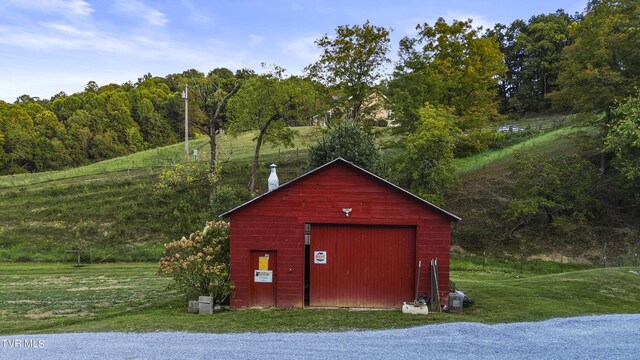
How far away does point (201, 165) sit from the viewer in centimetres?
3597

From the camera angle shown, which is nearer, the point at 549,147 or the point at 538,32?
the point at 549,147

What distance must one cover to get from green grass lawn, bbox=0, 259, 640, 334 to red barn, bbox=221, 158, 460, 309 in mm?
797

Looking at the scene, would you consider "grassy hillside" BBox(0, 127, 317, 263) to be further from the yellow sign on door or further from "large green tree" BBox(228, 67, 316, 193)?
the yellow sign on door

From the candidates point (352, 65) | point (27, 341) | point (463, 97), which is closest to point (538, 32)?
point (463, 97)

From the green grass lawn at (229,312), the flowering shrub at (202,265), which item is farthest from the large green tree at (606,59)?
the flowering shrub at (202,265)

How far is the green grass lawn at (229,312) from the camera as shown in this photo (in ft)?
41.9

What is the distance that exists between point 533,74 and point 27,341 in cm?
7032

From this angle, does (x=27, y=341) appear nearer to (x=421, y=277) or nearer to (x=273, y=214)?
(x=273, y=214)

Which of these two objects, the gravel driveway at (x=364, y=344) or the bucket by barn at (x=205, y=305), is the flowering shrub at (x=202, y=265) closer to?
the bucket by barn at (x=205, y=305)

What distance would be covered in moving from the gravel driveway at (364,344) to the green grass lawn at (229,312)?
94cm

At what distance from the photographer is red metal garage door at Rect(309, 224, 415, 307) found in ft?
48.6

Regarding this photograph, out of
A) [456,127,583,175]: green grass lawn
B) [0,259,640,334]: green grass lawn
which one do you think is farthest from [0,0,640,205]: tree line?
[0,259,640,334]: green grass lawn

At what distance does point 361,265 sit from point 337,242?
3.33ft

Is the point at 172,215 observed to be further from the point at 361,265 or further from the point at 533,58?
the point at 533,58
